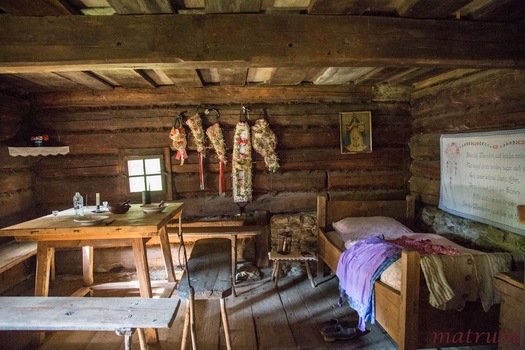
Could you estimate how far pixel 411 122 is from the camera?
4.97 meters

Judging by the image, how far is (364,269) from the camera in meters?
2.95

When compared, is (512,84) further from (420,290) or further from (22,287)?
(22,287)

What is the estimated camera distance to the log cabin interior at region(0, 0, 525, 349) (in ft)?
7.69

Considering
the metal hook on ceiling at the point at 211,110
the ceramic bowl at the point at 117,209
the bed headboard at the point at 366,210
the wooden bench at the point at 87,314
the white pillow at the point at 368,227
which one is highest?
the metal hook on ceiling at the point at 211,110

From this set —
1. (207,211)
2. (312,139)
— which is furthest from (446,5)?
(207,211)

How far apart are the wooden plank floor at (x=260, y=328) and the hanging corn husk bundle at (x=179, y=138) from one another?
78.3 inches

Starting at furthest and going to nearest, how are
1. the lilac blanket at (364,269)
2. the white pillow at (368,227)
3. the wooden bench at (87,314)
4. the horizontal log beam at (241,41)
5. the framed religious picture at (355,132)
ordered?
the framed religious picture at (355,132)
the white pillow at (368,227)
the lilac blanket at (364,269)
the horizontal log beam at (241,41)
the wooden bench at (87,314)

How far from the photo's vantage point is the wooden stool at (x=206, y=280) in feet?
8.61

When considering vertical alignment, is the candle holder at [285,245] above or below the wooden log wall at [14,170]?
below

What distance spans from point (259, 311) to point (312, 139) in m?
2.55

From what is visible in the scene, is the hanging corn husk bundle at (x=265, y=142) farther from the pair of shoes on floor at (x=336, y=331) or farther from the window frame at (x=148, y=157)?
the pair of shoes on floor at (x=336, y=331)

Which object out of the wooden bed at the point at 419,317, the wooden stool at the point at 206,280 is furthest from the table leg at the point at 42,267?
the wooden bed at the point at 419,317

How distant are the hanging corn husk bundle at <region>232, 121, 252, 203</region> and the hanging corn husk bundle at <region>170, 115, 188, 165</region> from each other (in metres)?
0.74

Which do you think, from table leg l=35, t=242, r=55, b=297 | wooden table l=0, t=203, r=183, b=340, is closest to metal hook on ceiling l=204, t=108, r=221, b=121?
wooden table l=0, t=203, r=183, b=340
